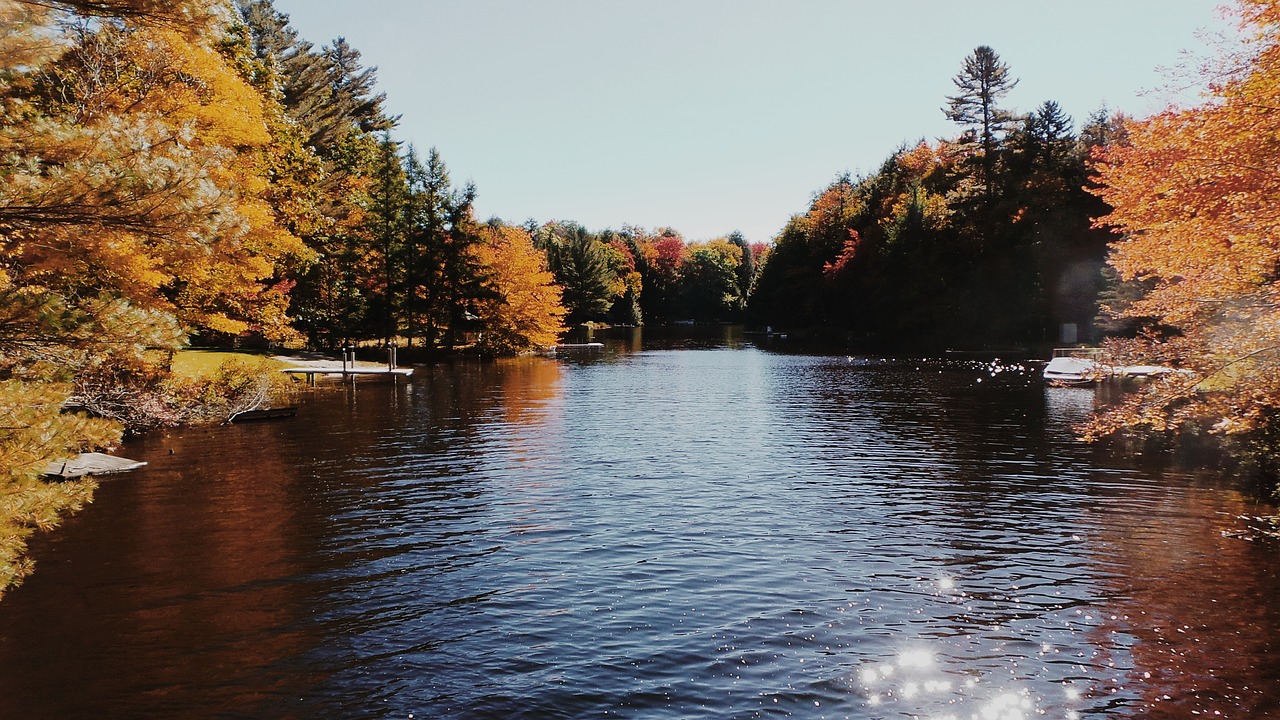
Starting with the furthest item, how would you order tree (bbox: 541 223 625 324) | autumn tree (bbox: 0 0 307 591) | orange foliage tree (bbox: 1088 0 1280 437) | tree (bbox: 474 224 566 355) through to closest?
tree (bbox: 541 223 625 324) → tree (bbox: 474 224 566 355) → orange foliage tree (bbox: 1088 0 1280 437) → autumn tree (bbox: 0 0 307 591)

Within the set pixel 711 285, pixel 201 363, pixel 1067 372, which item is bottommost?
pixel 1067 372

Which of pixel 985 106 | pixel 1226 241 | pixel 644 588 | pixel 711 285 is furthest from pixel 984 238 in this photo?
pixel 711 285

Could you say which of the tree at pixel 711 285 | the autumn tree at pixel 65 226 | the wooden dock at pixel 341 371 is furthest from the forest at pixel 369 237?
the tree at pixel 711 285

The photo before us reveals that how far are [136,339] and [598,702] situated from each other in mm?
6500

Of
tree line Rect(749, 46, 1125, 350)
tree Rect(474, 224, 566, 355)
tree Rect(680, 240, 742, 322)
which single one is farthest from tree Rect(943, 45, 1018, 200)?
tree Rect(680, 240, 742, 322)

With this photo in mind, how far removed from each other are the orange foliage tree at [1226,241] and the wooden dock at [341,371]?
35663 millimetres

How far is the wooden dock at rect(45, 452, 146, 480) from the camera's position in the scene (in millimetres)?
17972

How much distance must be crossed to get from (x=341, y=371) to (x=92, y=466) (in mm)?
24243

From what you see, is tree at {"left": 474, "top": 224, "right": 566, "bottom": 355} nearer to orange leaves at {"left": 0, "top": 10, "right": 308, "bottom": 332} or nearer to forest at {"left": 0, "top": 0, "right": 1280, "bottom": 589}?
forest at {"left": 0, "top": 0, "right": 1280, "bottom": 589}

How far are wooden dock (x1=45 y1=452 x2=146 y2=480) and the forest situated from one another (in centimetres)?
145

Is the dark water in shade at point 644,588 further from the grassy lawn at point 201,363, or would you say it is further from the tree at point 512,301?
the tree at point 512,301

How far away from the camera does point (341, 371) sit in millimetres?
43250

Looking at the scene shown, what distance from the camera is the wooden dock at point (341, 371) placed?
1646 inches

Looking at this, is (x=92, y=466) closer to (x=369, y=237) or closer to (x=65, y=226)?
(x=65, y=226)
